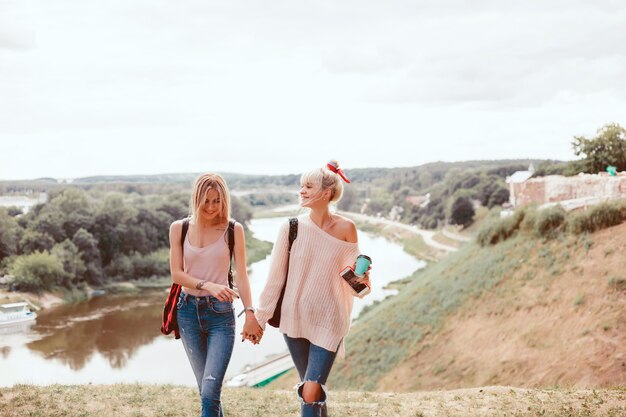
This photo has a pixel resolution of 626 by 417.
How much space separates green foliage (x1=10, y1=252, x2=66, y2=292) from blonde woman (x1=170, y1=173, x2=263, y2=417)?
33.3 meters

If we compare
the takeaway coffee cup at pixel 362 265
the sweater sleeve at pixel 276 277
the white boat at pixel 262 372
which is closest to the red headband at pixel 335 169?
the sweater sleeve at pixel 276 277

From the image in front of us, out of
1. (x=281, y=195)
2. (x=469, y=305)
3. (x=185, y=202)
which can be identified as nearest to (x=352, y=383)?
(x=469, y=305)

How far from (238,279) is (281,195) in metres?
81.0

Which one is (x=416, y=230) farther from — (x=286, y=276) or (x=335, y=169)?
(x=286, y=276)

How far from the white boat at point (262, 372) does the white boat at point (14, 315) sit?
13.9 meters

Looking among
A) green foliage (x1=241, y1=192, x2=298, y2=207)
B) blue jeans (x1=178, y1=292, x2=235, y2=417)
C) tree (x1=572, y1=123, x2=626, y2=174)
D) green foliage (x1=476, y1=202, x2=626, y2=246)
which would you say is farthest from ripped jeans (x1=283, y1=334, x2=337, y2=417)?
green foliage (x1=241, y1=192, x2=298, y2=207)

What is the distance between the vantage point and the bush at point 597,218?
12.6m

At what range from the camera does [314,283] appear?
295cm

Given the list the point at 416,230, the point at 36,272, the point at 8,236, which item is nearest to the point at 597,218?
the point at 36,272

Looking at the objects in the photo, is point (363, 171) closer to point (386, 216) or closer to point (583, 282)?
point (386, 216)

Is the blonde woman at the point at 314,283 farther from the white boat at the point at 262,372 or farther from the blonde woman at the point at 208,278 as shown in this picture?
the white boat at the point at 262,372

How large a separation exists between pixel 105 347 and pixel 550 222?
1723 cm

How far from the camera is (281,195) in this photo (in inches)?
3307

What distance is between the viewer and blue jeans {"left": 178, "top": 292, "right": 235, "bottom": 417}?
9.70 feet
